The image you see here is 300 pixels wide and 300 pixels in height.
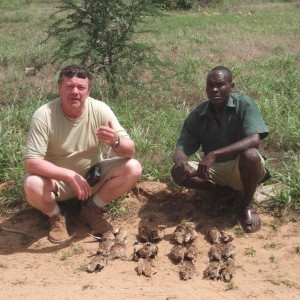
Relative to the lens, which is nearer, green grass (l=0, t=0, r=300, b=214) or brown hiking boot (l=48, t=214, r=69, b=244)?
brown hiking boot (l=48, t=214, r=69, b=244)

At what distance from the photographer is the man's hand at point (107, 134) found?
4.34 m

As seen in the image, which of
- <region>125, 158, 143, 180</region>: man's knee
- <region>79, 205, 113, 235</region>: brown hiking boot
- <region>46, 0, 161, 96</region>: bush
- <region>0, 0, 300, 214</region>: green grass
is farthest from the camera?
<region>46, 0, 161, 96</region>: bush

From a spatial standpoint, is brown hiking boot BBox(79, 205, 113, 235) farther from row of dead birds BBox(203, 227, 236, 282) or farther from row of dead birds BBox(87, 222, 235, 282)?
row of dead birds BBox(203, 227, 236, 282)

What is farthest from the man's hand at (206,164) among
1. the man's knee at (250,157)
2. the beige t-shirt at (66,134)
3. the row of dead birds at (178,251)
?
the beige t-shirt at (66,134)

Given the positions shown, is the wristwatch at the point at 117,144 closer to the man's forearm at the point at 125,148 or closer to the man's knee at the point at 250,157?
the man's forearm at the point at 125,148

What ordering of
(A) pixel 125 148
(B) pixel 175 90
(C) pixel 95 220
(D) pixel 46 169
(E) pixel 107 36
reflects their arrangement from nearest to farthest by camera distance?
1. (D) pixel 46 169
2. (A) pixel 125 148
3. (C) pixel 95 220
4. (E) pixel 107 36
5. (B) pixel 175 90

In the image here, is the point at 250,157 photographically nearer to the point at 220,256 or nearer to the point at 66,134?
the point at 220,256

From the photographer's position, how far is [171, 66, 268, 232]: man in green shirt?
4.49 metres

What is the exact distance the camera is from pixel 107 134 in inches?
171

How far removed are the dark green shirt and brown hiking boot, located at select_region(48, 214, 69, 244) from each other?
4.37 ft

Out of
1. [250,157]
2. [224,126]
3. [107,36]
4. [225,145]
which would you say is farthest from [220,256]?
[107,36]

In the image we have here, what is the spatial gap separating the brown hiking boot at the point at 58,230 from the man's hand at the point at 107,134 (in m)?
0.96

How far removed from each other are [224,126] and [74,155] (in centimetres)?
145

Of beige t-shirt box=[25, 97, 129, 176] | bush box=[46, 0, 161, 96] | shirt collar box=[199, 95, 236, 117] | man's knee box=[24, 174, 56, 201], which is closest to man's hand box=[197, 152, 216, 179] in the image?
shirt collar box=[199, 95, 236, 117]
